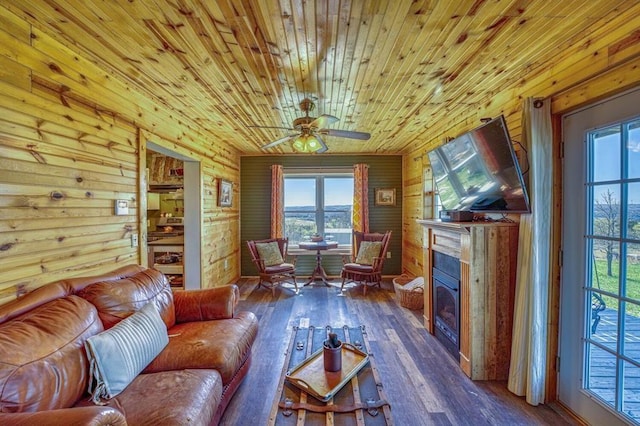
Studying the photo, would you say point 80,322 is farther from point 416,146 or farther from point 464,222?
point 416,146

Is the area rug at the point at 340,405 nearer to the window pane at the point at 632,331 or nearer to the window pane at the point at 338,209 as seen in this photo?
the window pane at the point at 632,331

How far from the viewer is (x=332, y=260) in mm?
5820

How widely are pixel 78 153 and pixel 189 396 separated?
6.16ft

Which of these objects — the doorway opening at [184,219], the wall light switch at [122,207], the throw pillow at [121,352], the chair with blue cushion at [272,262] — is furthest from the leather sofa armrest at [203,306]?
the chair with blue cushion at [272,262]

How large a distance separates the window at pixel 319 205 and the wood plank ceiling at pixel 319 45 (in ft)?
9.24

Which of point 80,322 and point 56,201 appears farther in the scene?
point 56,201

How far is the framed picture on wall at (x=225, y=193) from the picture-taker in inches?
181

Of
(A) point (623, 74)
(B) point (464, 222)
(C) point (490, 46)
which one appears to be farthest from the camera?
(B) point (464, 222)

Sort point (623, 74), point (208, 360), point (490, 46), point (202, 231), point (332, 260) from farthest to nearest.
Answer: point (332, 260), point (202, 231), point (490, 46), point (208, 360), point (623, 74)

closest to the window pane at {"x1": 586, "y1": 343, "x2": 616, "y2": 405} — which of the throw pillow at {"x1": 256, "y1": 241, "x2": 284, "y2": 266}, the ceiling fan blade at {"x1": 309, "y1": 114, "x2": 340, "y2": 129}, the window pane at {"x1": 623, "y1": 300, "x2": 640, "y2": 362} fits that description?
the window pane at {"x1": 623, "y1": 300, "x2": 640, "y2": 362}

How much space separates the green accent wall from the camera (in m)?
5.71

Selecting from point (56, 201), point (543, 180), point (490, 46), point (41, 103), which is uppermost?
point (490, 46)

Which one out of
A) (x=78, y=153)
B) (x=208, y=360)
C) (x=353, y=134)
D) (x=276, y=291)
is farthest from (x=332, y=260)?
(x=78, y=153)

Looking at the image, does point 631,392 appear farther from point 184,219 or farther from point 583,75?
point 184,219
